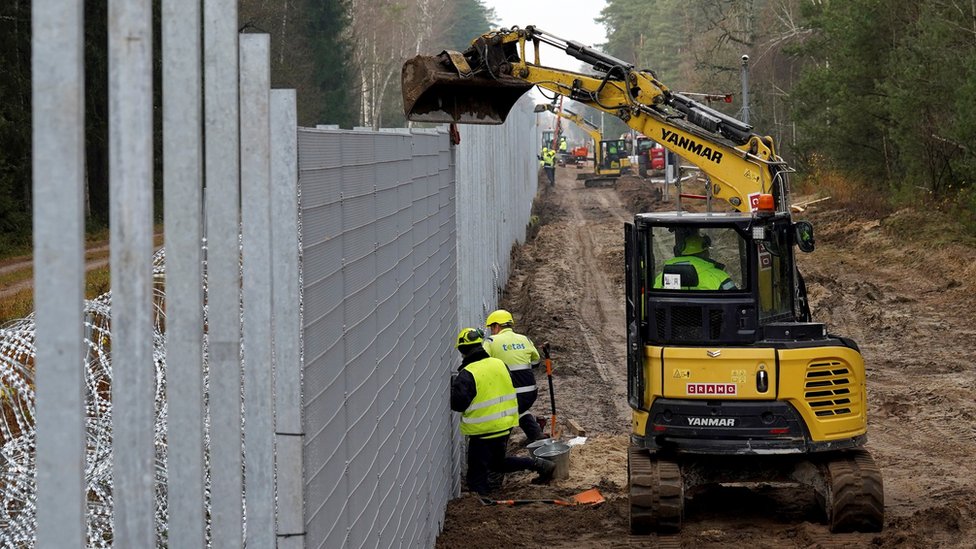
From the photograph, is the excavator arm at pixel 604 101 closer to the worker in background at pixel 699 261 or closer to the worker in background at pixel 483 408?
the worker in background at pixel 699 261

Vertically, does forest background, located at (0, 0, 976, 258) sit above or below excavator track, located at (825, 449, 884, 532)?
above

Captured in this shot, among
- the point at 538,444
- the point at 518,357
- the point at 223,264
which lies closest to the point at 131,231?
the point at 223,264

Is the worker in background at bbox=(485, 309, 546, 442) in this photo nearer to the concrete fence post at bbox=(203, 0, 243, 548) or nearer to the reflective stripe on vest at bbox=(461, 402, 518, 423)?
the reflective stripe on vest at bbox=(461, 402, 518, 423)

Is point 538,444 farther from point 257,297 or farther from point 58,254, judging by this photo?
point 58,254

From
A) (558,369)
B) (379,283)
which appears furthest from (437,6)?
(379,283)

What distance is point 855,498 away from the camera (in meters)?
9.55

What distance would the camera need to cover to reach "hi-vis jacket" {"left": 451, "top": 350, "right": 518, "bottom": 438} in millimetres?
10641

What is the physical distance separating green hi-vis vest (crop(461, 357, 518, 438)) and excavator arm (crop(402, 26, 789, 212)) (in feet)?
7.00

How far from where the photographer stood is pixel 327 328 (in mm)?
4426

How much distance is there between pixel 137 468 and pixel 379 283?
334 centimetres

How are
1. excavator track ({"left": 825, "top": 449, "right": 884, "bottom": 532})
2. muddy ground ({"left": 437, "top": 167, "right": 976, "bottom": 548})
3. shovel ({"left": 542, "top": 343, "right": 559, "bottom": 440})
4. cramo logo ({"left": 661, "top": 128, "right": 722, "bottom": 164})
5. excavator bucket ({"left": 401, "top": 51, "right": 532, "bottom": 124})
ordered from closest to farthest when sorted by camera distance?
excavator track ({"left": 825, "top": 449, "right": 884, "bottom": 532})
muddy ground ({"left": 437, "top": 167, "right": 976, "bottom": 548})
excavator bucket ({"left": 401, "top": 51, "right": 532, "bottom": 124})
cramo logo ({"left": 661, "top": 128, "right": 722, "bottom": 164})
shovel ({"left": 542, "top": 343, "right": 559, "bottom": 440})

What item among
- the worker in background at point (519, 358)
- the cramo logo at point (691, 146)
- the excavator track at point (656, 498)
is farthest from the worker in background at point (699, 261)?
the worker in background at point (519, 358)

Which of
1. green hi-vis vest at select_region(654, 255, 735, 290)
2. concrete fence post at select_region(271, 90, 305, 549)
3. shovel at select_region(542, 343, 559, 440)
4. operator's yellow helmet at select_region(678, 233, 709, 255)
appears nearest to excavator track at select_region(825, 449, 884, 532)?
green hi-vis vest at select_region(654, 255, 735, 290)

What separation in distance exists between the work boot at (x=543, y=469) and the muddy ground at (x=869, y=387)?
98 mm
